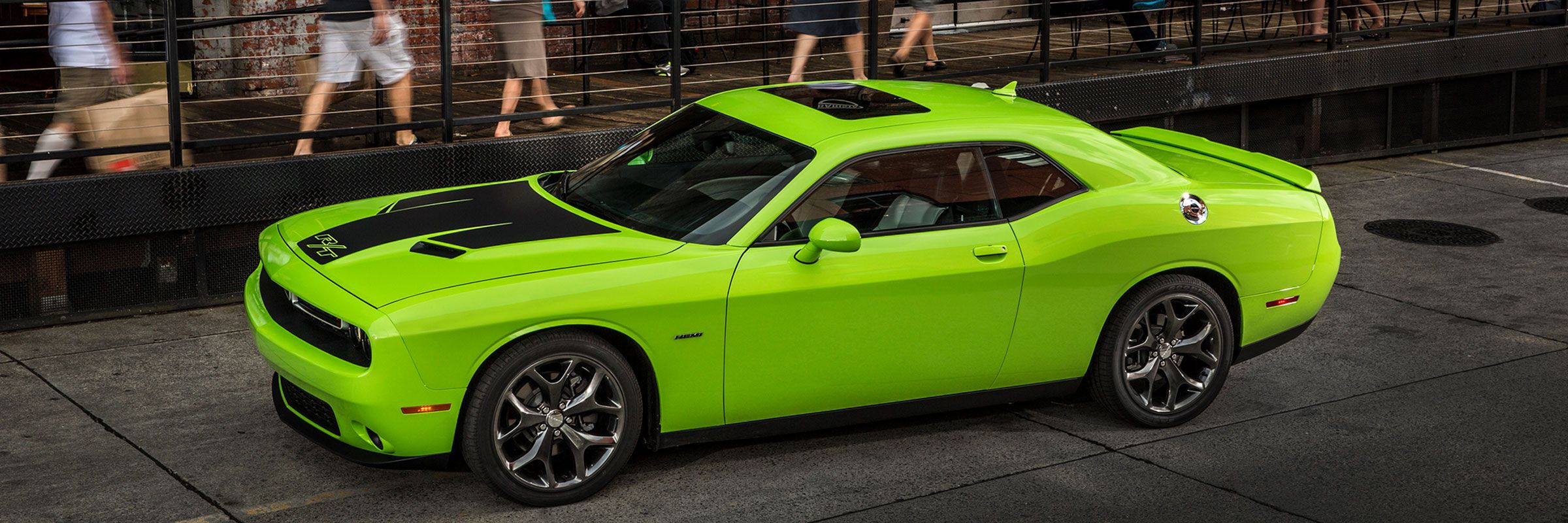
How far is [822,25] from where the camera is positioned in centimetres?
1064

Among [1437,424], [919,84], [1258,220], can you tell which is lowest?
[1437,424]

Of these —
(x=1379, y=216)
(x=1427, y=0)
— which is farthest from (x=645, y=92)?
(x=1427, y=0)

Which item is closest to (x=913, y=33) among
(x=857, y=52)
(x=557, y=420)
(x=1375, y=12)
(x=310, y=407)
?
(x=857, y=52)

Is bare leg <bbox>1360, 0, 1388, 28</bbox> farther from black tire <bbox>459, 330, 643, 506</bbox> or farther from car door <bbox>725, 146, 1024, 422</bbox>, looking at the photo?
black tire <bbox>459, 330, 643, 506</bbox>

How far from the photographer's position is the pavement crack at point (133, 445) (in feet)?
17.6

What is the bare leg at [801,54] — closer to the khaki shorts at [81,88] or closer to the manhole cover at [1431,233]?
the manhole cover at [1431,233]

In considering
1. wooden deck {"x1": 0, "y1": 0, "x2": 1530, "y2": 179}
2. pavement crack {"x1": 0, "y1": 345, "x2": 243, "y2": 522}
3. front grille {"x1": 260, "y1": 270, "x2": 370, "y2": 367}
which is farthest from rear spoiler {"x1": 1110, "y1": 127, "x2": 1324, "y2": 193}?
pavement crack {"x1": 0, "y1": 345, "x2": 243, "y2": 522}

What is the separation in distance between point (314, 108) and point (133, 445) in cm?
333

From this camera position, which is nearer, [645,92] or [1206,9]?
[645,92]

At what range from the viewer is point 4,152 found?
8625 mm

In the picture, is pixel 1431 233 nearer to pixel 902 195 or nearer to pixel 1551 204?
pixel 1551 204

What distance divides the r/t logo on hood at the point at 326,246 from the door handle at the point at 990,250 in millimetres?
2408

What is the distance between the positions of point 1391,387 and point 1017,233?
7.37 ft

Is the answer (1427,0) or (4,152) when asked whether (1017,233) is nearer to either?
(4,152)
